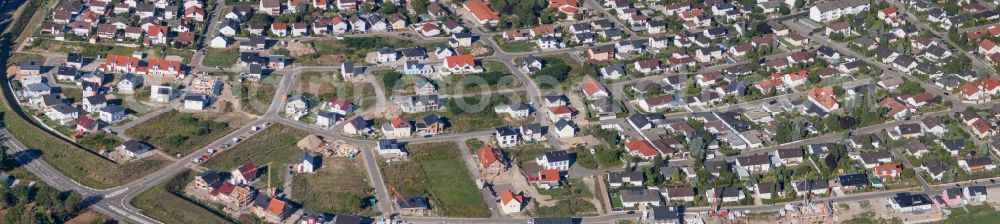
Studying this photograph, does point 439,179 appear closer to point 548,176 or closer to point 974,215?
point 548,176

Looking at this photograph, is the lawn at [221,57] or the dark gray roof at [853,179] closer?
the dark gray roof at [853,179]

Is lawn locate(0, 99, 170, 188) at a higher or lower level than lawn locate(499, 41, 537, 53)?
higher

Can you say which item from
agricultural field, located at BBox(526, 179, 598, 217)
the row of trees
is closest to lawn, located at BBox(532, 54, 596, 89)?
agricultural field, located at BBox(526, 179, 598, 217)

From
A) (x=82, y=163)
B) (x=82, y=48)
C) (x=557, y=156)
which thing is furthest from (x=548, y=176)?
(x=82, y=48)

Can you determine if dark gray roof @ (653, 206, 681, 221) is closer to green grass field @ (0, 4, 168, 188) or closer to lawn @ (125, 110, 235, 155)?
lawn @ (125, 110, 235, 155)

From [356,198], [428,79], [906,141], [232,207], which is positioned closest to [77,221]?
[232,207]

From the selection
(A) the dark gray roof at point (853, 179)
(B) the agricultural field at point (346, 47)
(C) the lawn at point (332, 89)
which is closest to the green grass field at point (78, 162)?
(C) the lawn at point (332, 89)

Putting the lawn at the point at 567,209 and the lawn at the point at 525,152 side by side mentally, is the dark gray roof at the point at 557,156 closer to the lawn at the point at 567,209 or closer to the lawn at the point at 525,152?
the lawn at the point at 525,152
